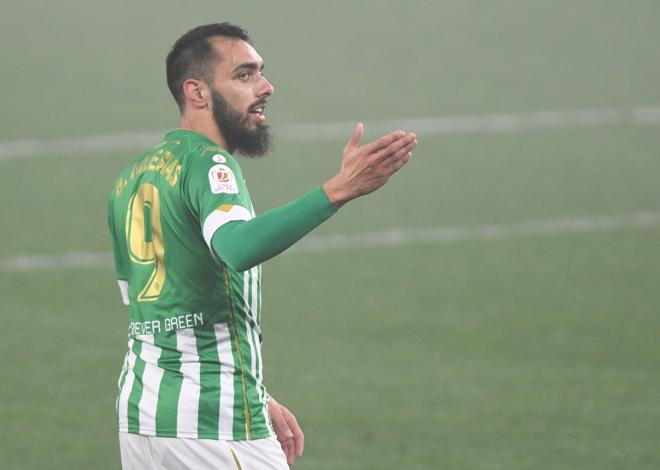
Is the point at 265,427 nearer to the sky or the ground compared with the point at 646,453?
nearer to the sky

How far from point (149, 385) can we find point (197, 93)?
1095 mm

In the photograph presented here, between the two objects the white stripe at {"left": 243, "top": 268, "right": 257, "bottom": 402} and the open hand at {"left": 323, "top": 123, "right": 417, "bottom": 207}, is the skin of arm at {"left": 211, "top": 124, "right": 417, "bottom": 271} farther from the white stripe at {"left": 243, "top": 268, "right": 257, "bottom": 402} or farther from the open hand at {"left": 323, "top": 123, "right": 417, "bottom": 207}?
the white stripe at {"left": 243, "top": 268, "right": 257, "bottom": 402}

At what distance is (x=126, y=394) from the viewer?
5.15 meters

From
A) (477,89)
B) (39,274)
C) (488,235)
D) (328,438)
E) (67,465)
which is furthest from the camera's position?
(477,89)

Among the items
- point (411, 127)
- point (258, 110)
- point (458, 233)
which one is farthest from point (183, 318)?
point (411, 127)

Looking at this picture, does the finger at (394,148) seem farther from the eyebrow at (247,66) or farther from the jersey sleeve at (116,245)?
the jersey sleeve at (116,245)

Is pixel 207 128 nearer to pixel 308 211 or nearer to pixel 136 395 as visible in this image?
pixel 308 211

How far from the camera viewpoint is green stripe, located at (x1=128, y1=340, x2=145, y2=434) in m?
5.07

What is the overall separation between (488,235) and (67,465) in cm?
715

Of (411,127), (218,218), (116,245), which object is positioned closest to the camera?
(218,218)

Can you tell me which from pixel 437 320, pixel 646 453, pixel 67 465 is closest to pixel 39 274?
pixel 437 320

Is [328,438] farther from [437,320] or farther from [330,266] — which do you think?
[330,266]

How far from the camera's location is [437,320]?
12547 mm

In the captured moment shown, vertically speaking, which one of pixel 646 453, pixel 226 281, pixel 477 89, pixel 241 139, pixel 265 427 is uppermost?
pixel 477 89
